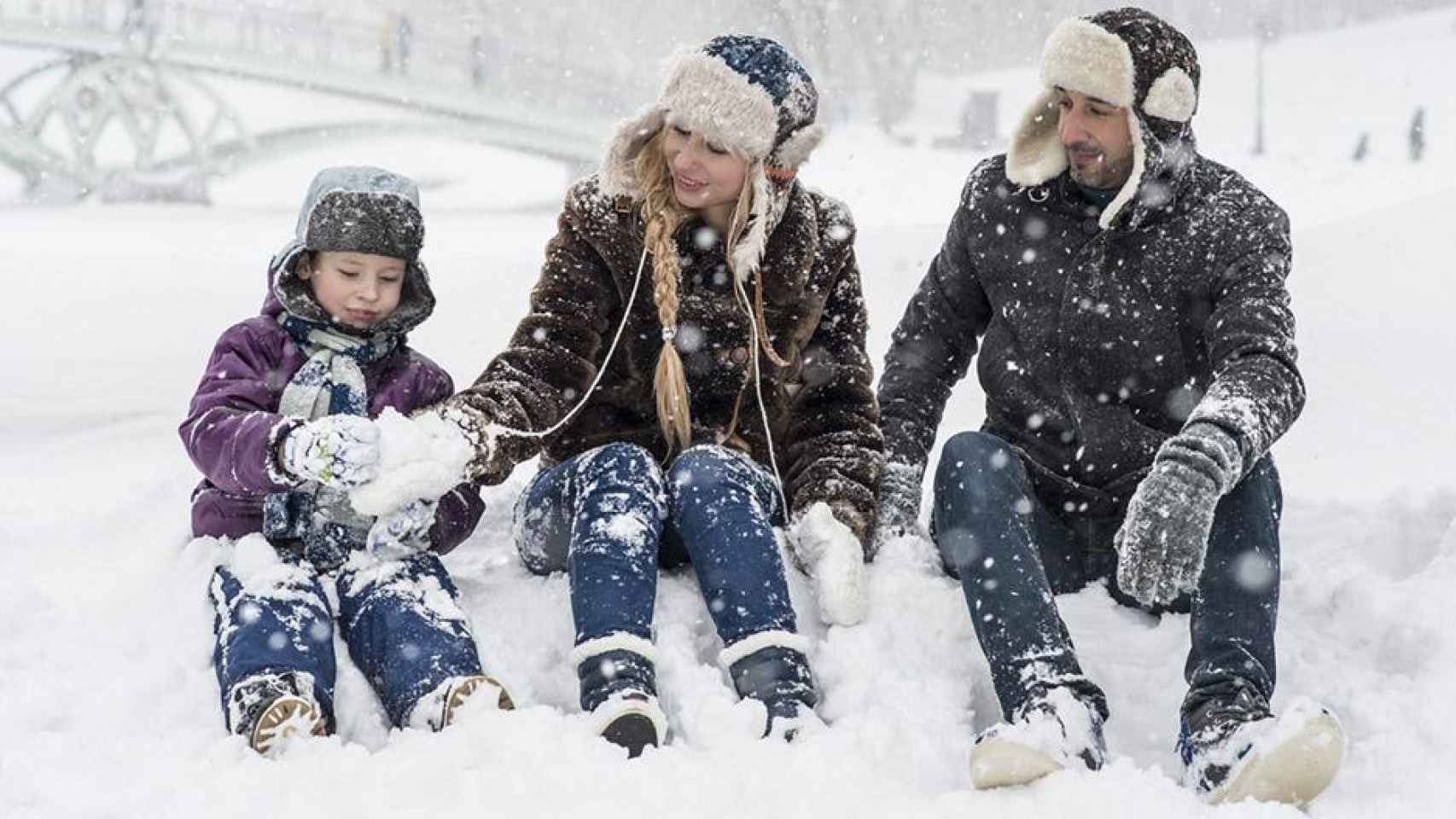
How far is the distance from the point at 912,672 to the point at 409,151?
3368 centimetres

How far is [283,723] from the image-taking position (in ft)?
8.15

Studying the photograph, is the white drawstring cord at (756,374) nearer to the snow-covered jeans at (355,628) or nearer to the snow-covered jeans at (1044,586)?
the snow-covered jeans at (1044,586)

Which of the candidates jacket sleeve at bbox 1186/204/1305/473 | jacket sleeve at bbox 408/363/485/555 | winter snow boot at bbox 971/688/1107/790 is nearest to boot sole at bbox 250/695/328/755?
jacket sleeve at bbox 408/363/485/555

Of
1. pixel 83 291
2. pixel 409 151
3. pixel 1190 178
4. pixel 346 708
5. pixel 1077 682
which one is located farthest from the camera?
pixel 409 151

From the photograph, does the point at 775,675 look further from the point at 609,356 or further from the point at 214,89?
the point at 214,89

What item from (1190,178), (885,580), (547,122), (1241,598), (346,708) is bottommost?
(547,122)

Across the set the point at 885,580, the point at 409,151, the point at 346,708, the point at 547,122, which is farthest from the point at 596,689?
the point at 409,151

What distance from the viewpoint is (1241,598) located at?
Result: 8.56 ft

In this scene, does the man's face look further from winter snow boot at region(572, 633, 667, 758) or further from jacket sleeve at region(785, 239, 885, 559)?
winter snow boot at region(572, 633, 667, 758)

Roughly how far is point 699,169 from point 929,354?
84cm

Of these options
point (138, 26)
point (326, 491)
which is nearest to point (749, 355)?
point (326, 491)

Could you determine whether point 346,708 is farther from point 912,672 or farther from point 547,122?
point 547,122

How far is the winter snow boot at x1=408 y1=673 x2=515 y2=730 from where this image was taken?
2.55m

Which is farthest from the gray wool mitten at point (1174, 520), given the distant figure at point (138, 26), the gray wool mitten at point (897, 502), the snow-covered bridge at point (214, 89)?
the distant figure at point (138, 26)
